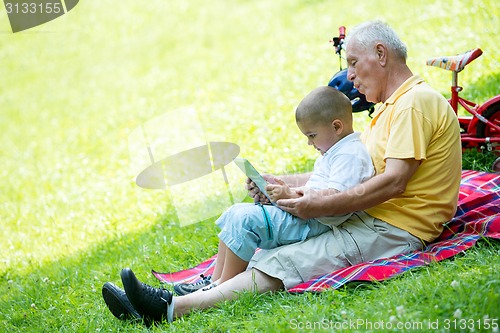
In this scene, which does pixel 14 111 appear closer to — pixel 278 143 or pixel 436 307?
pixel 278 143

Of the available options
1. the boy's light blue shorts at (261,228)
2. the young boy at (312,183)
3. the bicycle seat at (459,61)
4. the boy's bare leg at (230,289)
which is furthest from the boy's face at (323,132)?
the bicycle seat at (459,61)

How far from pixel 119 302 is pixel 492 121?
2.85 metres

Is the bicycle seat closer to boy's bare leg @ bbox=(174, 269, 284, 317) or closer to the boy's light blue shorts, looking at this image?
the boy's light blue shorts

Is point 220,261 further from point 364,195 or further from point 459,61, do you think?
point 459,61

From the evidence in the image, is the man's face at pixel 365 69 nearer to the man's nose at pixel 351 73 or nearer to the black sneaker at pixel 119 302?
the man's nose at pixel 351 73

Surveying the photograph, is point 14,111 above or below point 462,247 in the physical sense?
below

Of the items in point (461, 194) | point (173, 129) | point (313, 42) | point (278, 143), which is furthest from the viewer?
point (313, 42)

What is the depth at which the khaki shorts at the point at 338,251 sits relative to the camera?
11.9ft

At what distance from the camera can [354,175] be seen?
3.54 m

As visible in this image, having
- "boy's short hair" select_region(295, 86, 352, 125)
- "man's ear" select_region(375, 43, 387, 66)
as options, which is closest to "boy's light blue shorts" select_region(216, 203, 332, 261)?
"boy's short hair" select_region(295, 86, 352, 125)

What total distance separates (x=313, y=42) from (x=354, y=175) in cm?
717

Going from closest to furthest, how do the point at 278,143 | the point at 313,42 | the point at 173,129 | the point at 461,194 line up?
the point at 461,194 → the point at 278,143 → the point at 173,129 → the point at 313,42

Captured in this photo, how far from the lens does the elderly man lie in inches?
137

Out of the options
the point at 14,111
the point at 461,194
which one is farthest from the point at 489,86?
the point at 14,111
